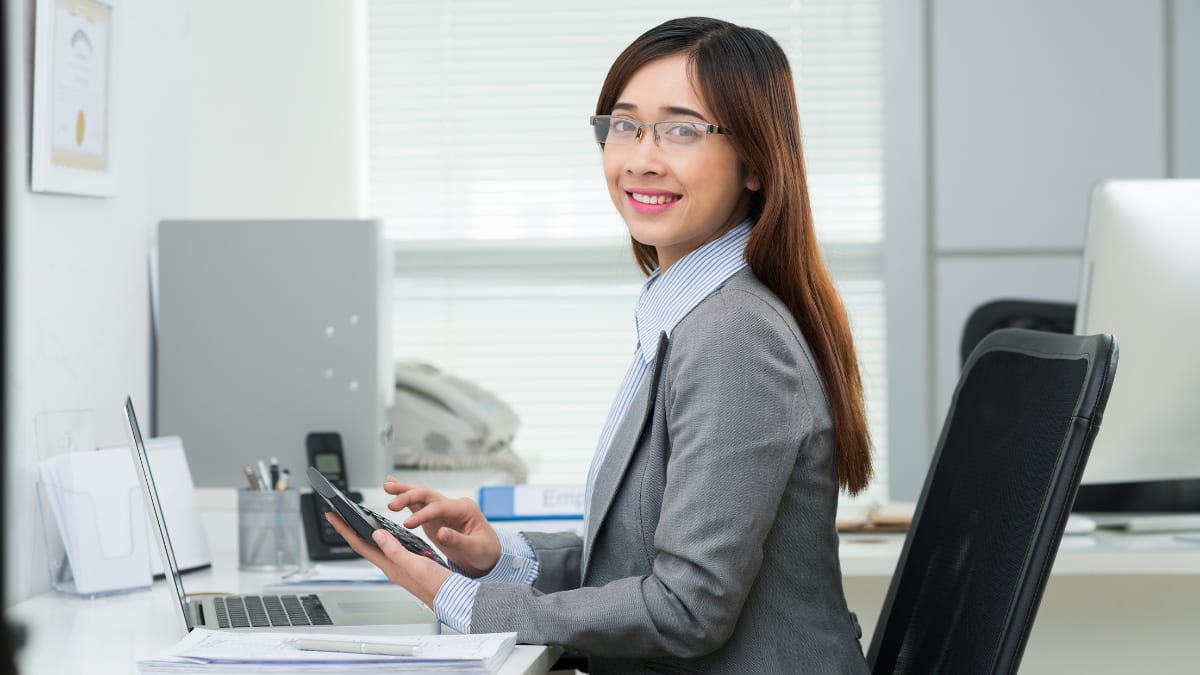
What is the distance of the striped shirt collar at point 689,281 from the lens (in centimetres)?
125

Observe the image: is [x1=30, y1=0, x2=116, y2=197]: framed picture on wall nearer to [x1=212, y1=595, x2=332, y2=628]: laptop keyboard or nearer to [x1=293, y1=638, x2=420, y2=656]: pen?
[x1=212, y1=595, x2=332, y2=628]: laptop keyboard

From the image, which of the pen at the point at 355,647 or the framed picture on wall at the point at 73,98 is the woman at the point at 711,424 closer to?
the pen at the point at 355,647

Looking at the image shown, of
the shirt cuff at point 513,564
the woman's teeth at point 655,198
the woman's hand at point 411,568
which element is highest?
the woman's teeth at point 655,198

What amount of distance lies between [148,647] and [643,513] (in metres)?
0.56

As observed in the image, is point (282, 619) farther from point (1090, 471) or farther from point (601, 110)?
point (1090, 471)

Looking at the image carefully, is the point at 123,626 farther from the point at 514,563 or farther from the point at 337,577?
the point at 514,563

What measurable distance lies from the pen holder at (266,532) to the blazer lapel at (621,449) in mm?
724

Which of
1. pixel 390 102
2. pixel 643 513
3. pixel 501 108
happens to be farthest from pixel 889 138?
pixel 643 513

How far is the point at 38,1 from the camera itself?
1741 millimetres

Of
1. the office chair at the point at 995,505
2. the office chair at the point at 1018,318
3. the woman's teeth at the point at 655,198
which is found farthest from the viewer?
the office chair at the point at 1018,318

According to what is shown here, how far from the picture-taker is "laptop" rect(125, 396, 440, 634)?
1325 mm

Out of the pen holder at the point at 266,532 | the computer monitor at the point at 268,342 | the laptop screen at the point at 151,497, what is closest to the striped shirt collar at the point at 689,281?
the laptop screen at the point at 151,497

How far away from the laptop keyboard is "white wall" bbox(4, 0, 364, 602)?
24 centimetres

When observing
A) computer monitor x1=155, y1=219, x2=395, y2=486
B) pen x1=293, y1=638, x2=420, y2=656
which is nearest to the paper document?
computer monitor x1=155, y1=219, x2=395, y2=486
